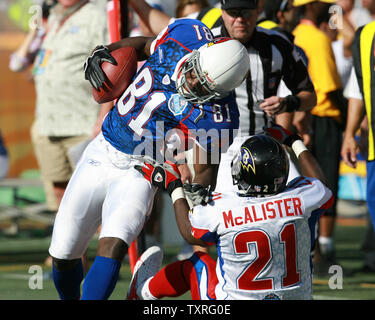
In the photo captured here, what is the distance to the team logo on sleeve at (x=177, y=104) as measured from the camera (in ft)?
13.8

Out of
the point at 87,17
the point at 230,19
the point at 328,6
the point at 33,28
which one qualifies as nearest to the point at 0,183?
the point at 33,28

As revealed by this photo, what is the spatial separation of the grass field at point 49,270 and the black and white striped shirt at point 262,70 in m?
1.29

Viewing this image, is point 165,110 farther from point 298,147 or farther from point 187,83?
point 298,147

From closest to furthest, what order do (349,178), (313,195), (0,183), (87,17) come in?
(313,195) < (87,17) < (0,183) < (349,178)

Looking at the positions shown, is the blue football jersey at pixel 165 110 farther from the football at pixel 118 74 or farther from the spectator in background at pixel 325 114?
the spectator in background at pixel 325 114

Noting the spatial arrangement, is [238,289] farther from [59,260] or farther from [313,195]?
[59,260]

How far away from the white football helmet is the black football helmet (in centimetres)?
32

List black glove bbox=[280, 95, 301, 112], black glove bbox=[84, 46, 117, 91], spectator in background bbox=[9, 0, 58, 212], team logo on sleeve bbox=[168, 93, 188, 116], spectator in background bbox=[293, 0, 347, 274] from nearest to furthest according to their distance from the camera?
1. team logo on sleeve bbox=[168, 93, 188, 116]
2. black glove bbox=[84, 46, 117, 91]
3. black glove bbox=[280, 95, 301, 112]
4. spectator in background bbox=[293, 0, 347, 274]
5. spectator in background bbox=[9, 0, 58, 212]

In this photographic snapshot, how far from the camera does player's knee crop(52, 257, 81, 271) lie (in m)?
4.52

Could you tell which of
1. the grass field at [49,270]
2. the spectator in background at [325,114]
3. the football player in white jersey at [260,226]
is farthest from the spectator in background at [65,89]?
the football player in white jersey at [260,226]

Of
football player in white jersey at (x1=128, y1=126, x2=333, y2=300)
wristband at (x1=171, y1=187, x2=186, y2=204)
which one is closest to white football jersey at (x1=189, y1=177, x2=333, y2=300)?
football player in white jersey at (x1=128, y1=126, x2=333, y2=300)

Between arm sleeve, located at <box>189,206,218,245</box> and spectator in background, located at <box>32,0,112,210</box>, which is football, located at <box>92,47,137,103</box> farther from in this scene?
spectator in background, located at <box>32,0,112,210</box>

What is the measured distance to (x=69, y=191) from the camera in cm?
443

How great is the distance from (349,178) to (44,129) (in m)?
4.90
